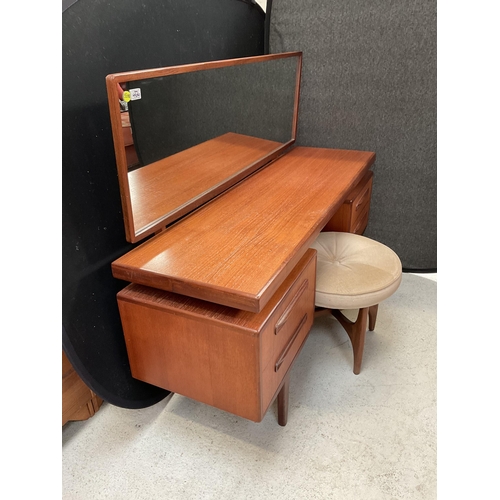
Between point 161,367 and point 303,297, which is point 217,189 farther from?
point 161,367

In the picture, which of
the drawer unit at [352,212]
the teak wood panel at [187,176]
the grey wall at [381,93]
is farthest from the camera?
the grey wall at [381,93]

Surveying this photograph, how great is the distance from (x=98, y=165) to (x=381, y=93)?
127 centimetres

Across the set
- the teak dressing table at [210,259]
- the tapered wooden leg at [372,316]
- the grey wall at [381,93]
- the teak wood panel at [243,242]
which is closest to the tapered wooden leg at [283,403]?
the teak dressing table at [210,259]

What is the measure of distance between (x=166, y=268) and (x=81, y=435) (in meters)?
0.65

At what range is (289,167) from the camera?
5.03 ft

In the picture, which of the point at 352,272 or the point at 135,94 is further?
the point at 352,272

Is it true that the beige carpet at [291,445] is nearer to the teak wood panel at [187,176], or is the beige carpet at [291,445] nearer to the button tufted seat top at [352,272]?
the button tufted seat top at [352,272]

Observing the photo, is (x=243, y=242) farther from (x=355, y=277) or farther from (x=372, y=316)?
(x=372, y=316)

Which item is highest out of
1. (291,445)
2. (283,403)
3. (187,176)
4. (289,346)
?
(187,176)

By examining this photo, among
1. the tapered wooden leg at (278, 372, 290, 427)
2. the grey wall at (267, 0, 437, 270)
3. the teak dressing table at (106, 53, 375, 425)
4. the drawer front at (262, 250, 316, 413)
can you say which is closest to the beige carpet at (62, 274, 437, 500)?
the tapered wooden leg at (278, 372, 290, 427)

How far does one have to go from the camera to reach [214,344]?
34.8 inches

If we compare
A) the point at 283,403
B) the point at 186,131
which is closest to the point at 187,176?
the point at 186,131

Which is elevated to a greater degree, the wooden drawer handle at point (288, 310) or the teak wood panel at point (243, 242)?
the teak wood panel at point (243, 242)

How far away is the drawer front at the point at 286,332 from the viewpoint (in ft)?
2.97
